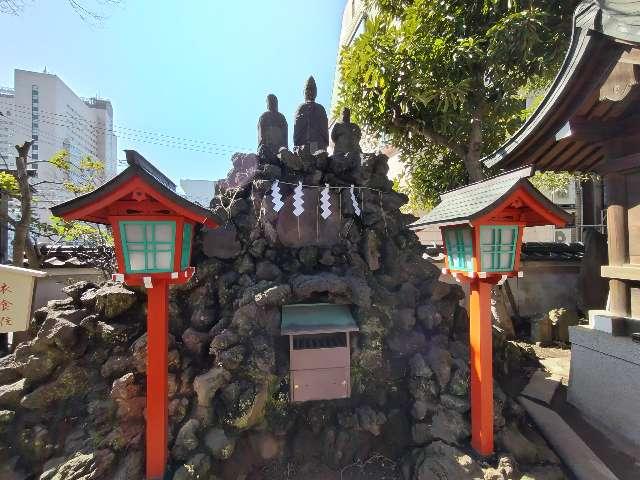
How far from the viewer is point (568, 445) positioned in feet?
17.0

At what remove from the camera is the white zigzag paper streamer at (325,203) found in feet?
25.1

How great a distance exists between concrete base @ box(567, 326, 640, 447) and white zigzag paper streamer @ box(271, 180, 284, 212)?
6617 millimetres

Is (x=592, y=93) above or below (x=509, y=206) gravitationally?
above

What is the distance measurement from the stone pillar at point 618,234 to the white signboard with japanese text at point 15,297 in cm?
877

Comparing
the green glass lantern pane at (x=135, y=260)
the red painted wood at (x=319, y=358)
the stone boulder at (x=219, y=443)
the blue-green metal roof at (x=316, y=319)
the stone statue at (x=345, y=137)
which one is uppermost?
the stone statue at (x=345, y=137)

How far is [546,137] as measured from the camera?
18.7ft

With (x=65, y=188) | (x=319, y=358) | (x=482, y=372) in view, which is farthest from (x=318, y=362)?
(x=65, y=188)

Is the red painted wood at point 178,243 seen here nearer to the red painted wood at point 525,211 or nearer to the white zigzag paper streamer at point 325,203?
the white zigzag paper streamer at point 325,203

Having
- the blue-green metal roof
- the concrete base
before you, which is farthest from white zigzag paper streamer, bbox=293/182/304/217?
the concrete base

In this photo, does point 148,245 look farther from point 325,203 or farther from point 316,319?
point 325,203

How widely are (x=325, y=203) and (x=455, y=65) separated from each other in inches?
220

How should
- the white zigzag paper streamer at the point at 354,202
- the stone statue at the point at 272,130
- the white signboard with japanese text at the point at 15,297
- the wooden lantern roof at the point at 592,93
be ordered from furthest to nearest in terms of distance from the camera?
1. the stone statue at the point at 272,130
2. the white zigzag paper streamer at the point at 354,202
3. the wooden lantern roof at the point at 592,93
4. the white signboard with japanese text at the point at 15,297

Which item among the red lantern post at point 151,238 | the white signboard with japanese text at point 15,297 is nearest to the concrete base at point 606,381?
the red lantern post at point 151,238

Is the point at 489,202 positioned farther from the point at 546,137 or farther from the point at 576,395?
the point at 576,395
